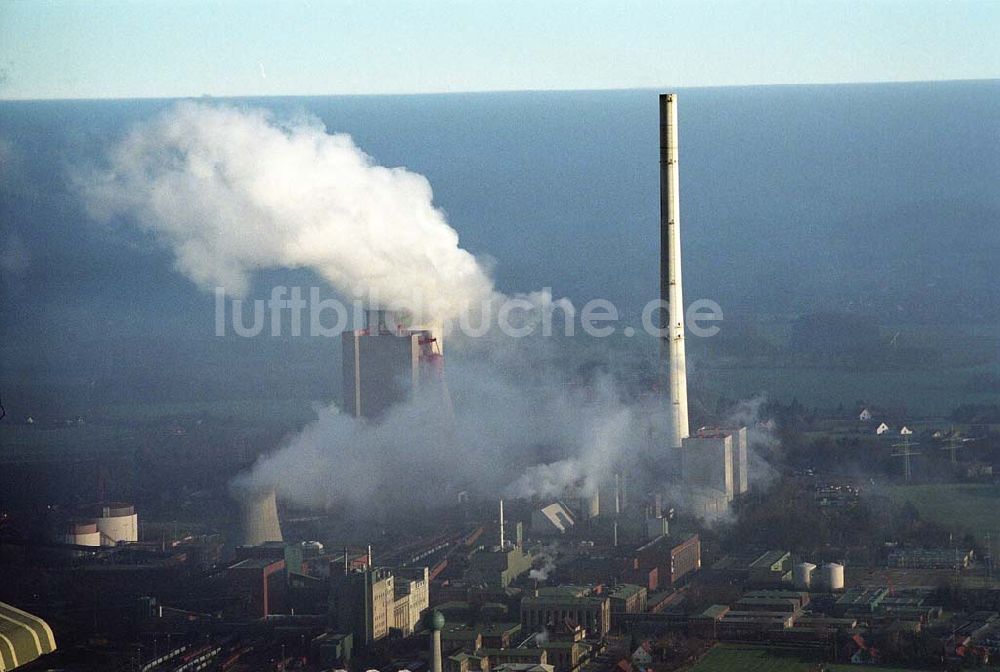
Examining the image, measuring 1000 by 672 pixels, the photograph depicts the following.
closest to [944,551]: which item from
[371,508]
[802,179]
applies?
[371,508]

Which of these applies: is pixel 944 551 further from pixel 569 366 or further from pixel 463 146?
pixel 463 146

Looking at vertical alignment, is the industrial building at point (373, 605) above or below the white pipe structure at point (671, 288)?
below

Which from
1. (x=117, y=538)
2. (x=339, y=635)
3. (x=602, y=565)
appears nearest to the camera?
(x=339, y=635)

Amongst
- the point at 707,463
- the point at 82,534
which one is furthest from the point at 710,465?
the point at 82,534

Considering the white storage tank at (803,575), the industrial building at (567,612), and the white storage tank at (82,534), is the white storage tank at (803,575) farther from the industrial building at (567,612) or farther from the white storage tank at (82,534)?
the white storage tank at (82,534)

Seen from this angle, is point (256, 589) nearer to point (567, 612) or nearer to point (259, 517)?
point (259, 517)

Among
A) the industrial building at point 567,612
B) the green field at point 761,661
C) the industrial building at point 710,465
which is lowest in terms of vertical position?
the green field at point 761,661

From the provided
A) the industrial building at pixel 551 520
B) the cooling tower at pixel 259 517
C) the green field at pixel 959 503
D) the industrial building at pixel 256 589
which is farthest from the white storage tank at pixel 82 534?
the green field at pixel 959 503

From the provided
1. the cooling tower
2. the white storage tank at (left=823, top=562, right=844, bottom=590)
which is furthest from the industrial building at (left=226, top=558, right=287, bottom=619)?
the white storage tank at (left=823, top=562, right=844, bottom=590)
